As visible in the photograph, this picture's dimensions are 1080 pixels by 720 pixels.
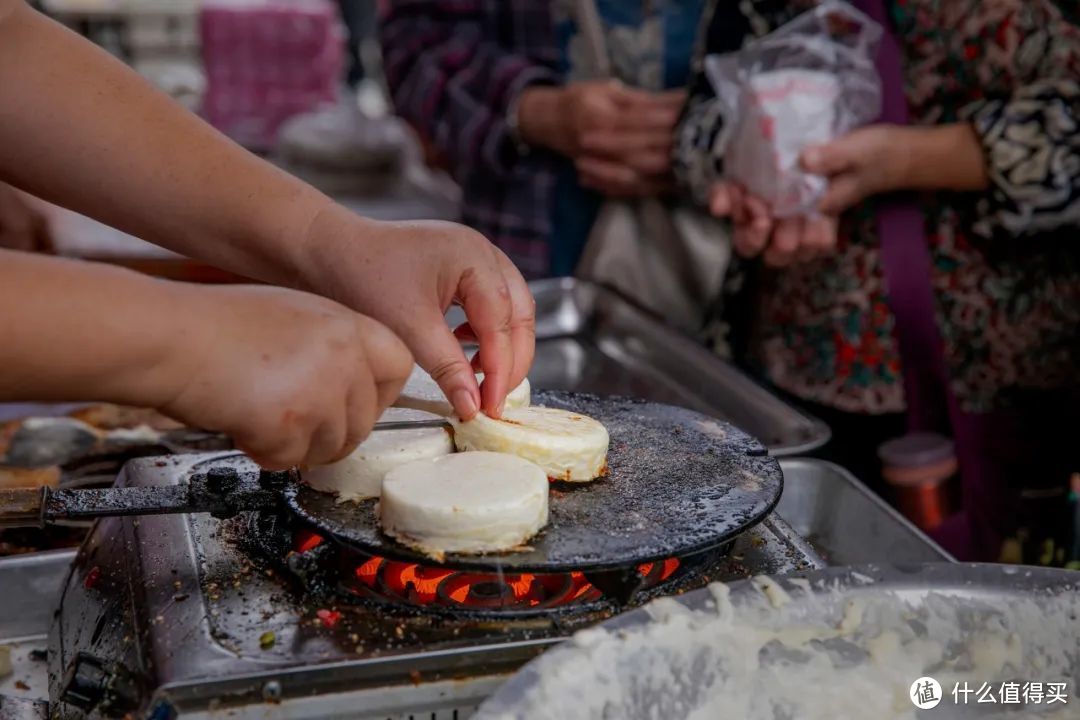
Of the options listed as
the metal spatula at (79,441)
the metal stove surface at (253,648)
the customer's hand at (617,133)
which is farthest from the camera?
the customer's hand at (617,133)

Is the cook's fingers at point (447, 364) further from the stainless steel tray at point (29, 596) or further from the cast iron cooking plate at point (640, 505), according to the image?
the stainless steel tray at point (29, 596)

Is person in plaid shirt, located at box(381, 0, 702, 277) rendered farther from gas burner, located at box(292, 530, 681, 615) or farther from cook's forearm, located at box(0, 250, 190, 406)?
cook's forearm, located at box(0, 250, 190, 406)

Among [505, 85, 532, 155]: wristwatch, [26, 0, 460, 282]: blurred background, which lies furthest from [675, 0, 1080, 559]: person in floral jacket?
[26, 0, 460, 282]: blurred background

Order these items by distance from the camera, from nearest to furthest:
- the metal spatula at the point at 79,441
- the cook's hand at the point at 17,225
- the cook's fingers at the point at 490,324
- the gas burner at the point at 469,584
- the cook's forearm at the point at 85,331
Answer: the cook's forearm at the point at 85,331 → the gas burner at the point at 469,584 → the cook's fingers at the point at 490,324 → the metal spatula at the point at 79,441 → the cook's hand at the point at 17,225

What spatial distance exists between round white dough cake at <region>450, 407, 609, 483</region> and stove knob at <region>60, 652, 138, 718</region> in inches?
20.9

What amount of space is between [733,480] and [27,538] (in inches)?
44.5

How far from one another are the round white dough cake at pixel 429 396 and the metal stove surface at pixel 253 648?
31 cm

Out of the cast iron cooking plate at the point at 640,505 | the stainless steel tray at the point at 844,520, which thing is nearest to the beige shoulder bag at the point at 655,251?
the stainless steel tray at the point at 844,520

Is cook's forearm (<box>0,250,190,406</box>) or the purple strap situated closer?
cook's forearm (<box>0,250,190,406</box>)

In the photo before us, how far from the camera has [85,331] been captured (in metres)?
1.02

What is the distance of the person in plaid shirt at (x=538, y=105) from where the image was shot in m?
2.64

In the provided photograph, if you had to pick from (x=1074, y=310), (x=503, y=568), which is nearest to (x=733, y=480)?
(x=503, y=568)

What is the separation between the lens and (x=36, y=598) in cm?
162

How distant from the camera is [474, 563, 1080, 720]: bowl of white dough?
3.84ft
